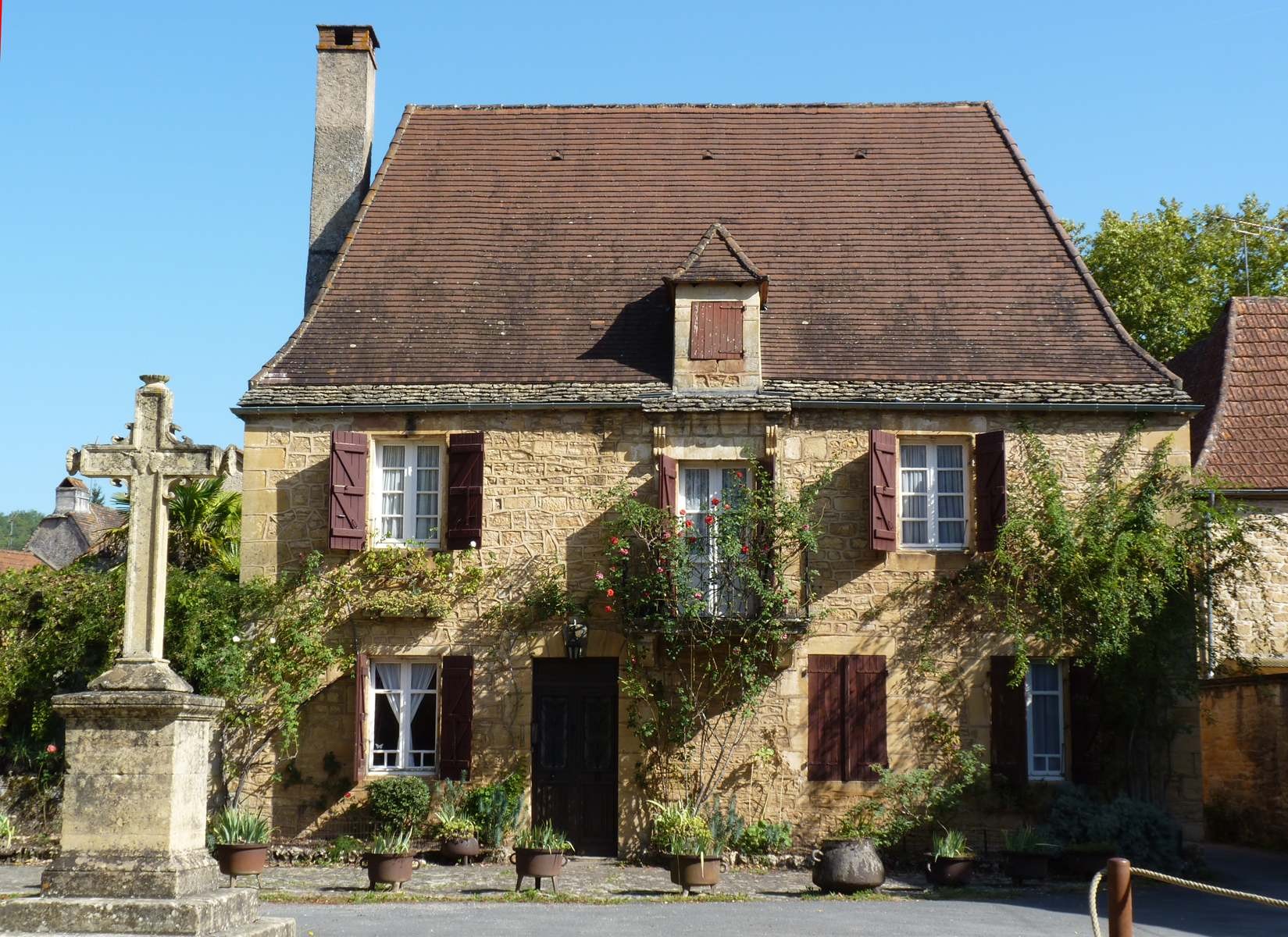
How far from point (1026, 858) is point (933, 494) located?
4148 mm

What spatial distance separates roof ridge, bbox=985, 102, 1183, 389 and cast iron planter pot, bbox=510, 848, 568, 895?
878 centimetres

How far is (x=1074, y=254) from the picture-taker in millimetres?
17453

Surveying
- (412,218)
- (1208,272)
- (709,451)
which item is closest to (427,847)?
(709,451)

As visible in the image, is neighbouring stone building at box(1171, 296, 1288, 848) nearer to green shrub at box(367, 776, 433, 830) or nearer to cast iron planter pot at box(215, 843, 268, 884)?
green shrub at box(367, 776, 433, 830)

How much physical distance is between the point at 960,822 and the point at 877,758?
44.2 inches

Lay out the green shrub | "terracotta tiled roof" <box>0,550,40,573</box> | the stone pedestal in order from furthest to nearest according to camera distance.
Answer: "terracotta tiled roof" <box>0,550,40,573</box> → the green shrub → the stone pedestal

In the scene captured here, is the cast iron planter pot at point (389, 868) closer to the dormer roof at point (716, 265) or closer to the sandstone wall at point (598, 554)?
the sandstone wall at point (598, 554)

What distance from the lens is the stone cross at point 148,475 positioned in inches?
361

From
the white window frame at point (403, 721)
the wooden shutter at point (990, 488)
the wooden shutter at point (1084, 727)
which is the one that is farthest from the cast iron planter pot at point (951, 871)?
the white window frame at point (403, 721)

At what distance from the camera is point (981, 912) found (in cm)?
1216

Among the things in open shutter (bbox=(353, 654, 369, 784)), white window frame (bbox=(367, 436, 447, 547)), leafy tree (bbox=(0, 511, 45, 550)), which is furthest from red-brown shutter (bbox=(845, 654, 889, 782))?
leafy tree (bbox=(0, 511, 45, 550))

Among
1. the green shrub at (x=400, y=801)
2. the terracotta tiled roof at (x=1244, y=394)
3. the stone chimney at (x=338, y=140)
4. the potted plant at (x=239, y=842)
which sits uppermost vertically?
the stone chimney at (x=338, y=140)

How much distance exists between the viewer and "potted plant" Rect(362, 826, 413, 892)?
42.9ft

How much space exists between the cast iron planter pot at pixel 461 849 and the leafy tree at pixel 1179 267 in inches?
691
